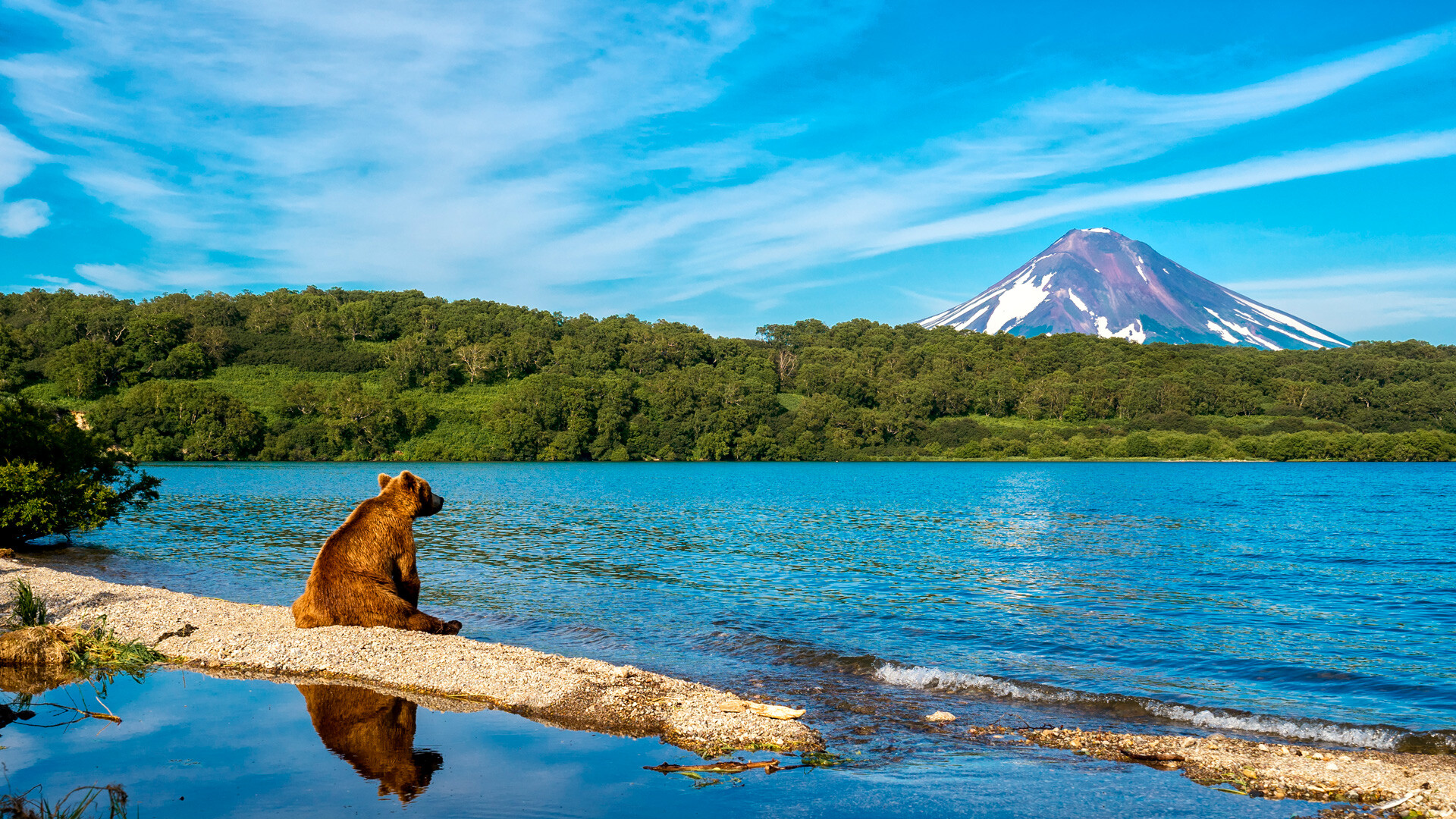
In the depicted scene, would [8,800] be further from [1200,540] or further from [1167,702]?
[1200,540]

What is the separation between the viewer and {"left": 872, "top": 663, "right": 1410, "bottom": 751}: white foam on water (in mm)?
9539

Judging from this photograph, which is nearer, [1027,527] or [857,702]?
[857,702]

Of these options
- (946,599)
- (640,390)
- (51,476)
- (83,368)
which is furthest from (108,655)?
(640,390)


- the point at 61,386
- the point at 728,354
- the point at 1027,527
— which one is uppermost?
the point at 728,354

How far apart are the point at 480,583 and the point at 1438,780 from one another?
17630 mm

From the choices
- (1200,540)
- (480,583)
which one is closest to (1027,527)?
(1200,540)

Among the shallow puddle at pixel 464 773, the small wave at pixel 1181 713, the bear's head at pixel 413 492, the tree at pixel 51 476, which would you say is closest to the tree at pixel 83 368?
the tree at pixel 51 476

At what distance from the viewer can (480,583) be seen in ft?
66.5

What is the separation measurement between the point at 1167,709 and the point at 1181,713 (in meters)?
0.18

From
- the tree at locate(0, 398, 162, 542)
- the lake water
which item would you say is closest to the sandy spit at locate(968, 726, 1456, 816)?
the lake water

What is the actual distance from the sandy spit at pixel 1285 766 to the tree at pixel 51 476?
79.4 ft

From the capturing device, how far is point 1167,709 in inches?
412

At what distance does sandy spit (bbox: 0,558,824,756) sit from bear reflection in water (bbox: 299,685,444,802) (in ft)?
1.63

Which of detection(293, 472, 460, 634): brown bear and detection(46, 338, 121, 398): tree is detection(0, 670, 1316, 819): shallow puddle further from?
detection(46, 338, 121, 398): tree
